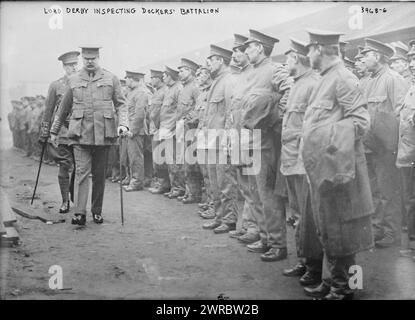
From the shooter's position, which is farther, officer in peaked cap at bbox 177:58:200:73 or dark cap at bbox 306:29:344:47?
officer in peaked cap at bbox 177:58:200:73

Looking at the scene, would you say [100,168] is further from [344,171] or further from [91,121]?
[344,171]

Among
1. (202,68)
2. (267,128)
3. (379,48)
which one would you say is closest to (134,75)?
(202,68)

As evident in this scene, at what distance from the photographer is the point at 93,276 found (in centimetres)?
414

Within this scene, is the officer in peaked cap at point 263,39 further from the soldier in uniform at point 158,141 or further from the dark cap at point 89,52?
the soldier in uniform at point 158,141

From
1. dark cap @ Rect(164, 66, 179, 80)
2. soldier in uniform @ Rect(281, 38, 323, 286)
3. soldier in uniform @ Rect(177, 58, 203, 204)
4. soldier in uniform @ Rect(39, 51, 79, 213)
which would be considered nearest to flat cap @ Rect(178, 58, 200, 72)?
soldier in uniform @ Rect(177, 58, 203, 204)

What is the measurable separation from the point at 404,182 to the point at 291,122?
1.49m

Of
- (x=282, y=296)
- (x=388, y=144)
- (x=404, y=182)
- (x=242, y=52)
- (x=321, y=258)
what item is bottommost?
(x=282, y=296)

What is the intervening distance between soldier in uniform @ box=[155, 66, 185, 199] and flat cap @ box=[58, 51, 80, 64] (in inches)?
68.7

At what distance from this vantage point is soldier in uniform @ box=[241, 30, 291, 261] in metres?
4.52

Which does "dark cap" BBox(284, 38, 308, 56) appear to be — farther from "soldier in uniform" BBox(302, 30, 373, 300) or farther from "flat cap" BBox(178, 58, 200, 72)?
"flat cap" BBox(178, 58, 200, 72)

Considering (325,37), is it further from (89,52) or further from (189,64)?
(189,64)

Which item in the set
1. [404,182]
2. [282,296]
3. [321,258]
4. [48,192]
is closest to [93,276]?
[282,296]

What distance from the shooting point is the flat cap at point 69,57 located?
5.95 metres

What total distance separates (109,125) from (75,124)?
365 millimetres
